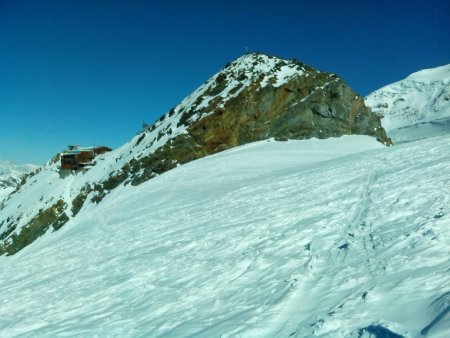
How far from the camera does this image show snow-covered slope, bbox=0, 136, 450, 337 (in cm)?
578

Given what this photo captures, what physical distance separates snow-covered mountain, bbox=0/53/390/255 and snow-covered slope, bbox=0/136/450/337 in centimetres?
2200

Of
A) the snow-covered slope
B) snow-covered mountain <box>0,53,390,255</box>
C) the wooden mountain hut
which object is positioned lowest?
the snow-covered slope

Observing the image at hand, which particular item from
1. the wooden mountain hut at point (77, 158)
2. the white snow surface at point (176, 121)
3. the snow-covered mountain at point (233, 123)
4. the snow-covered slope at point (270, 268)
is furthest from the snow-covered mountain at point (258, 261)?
the wooden mountain hut at point (77, 158)

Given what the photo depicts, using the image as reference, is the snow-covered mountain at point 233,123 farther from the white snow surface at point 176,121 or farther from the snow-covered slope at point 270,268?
the snow-covered slope at point 270,268

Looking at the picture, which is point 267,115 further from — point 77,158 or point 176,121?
point 77,158

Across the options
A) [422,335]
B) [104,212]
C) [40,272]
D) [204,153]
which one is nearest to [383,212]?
[422,335]

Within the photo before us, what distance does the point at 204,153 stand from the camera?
135 ft

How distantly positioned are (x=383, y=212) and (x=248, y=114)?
33.3 meters

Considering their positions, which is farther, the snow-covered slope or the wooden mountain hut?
the wooden mountain hut

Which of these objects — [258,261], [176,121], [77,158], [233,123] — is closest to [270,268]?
[258,261]

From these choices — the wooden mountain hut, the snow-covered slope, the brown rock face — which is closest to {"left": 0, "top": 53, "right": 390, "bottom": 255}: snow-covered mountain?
the brown rock face

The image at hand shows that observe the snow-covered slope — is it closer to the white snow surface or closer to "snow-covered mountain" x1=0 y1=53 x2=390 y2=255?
"snow-covered mountain" x1=0 y1=53 x2=390 y2=255

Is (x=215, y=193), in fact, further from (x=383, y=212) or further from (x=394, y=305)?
(x=394, y=305)

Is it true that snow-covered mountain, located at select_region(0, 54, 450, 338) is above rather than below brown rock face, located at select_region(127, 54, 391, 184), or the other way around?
below
